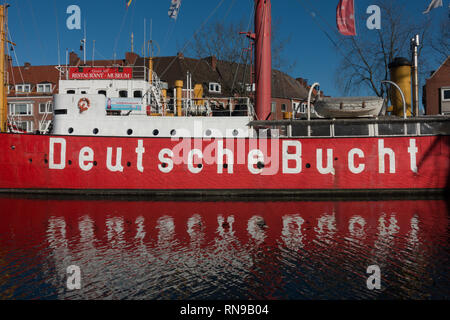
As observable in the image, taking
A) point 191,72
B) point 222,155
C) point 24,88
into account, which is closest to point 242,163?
point 222,155

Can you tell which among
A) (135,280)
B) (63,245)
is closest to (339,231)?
(135,280)

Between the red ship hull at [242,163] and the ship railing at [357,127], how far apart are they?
32cm

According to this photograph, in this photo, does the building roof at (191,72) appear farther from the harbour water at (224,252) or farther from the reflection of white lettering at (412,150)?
the harbour water at (224,252)

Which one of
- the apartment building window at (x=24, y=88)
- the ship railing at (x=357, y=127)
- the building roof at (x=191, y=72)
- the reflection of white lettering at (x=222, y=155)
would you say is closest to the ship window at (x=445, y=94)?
the building roof at (x=191, y=72)

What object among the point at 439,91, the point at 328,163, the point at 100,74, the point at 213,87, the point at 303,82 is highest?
the point at 303,82

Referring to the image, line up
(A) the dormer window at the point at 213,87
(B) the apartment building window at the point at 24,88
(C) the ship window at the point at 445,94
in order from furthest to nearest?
(B) the apartment building window at the point at 24,88 → (A) the dormer window at the point at 213,87 → (C) the ship window at the point at 445,94

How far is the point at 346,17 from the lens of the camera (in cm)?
1650

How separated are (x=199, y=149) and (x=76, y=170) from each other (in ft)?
18.5

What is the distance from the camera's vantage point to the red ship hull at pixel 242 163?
51.9 feet

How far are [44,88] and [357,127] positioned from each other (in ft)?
138

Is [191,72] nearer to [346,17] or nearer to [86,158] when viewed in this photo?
[346,17]

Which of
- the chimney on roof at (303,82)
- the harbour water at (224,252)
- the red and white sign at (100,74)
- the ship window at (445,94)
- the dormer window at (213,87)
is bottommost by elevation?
the harbour water at (224,252)
